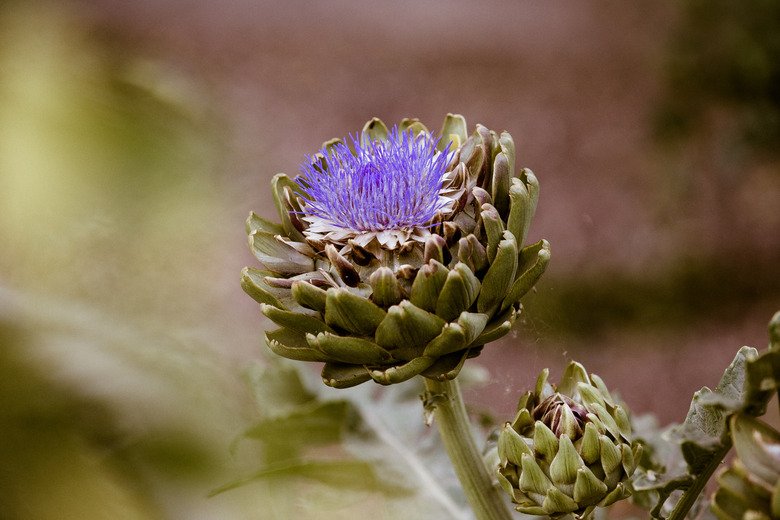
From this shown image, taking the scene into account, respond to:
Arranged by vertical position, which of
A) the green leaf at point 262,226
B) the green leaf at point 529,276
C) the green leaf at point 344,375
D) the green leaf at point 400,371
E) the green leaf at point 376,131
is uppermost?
the green leaf at point 376,131

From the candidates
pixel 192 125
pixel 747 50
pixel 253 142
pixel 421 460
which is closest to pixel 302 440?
pixel 421 460

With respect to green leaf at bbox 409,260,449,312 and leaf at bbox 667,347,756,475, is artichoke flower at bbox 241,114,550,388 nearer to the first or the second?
green leaf at bbox 409,260,449,312

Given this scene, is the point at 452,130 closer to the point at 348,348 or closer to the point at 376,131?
the point at 376,131

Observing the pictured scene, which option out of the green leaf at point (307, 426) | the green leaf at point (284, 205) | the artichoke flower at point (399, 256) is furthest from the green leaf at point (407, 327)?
the green leaf at point (307, 426)

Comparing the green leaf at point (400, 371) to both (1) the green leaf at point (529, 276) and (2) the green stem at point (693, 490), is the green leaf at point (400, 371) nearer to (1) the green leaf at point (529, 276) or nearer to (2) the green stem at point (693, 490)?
(1) the green leaf at point (529, 276)

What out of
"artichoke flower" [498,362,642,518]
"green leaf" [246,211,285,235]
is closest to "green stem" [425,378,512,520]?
"artichoke flower" [498,362,642,518]

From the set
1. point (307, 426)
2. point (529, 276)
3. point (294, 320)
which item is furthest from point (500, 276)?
point (307, 426)
